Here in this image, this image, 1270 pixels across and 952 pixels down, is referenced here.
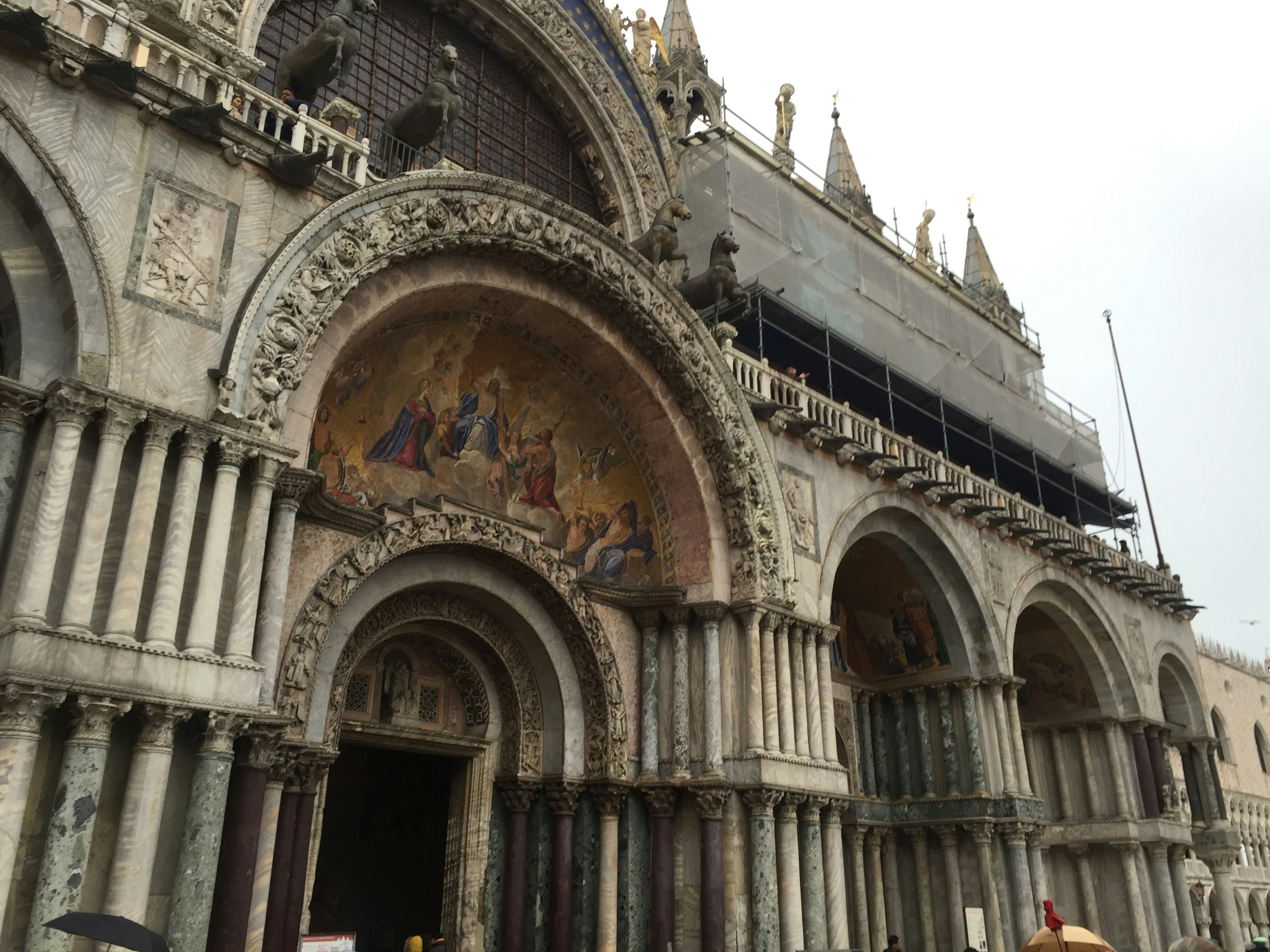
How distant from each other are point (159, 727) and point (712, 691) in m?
6.94

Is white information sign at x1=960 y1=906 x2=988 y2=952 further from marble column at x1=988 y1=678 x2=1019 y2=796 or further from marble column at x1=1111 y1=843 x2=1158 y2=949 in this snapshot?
marble column at x1=1111 y1=843 x2=1158 y2=949

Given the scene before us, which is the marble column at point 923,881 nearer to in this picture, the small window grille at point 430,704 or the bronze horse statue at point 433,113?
the small window grille at point 430,704

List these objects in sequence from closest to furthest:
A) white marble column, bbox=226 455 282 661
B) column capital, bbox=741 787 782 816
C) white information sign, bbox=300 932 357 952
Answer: white marble column, bbox=226 455 282 661 → white information sign, bbox=300 932 357 952 → column capital, bbox=741 787 782 816

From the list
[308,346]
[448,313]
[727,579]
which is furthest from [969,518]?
[308,346]

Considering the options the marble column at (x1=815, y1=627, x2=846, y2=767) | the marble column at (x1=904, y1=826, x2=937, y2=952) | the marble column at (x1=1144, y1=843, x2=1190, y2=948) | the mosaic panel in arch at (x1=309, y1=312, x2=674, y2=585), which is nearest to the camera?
the mosaic panel in arch at (x1=309, y1=312, x2=674, y2=585)

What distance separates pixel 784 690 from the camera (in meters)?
13.0

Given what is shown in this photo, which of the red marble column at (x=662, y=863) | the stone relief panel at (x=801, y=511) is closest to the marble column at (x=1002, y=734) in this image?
the stone relief panel at (x=801, y=511)

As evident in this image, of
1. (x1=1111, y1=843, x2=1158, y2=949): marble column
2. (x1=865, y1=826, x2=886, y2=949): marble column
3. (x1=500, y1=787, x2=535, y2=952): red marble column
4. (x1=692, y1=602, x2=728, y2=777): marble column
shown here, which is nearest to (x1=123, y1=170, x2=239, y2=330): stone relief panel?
(x1=500, y1=787, x2=535, y2=952): red marble column

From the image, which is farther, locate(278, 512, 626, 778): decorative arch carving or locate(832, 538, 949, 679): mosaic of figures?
locate(832, 538, 949, 679): mosaic of figures

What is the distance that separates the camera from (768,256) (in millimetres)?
17922

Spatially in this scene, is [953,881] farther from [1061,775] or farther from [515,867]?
[515,867]

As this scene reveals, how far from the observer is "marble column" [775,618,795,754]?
12742mm

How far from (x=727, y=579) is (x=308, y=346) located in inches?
251

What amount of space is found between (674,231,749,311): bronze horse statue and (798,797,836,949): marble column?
6956 mm
